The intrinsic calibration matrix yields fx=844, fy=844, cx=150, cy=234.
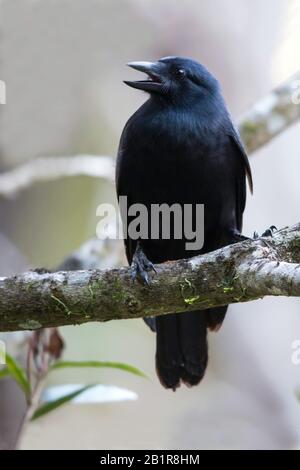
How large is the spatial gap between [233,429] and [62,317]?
3514 millimetres

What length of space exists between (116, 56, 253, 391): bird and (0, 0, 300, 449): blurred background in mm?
1772

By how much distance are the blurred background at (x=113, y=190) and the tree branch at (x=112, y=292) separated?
2488 mm

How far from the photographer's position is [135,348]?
673cm

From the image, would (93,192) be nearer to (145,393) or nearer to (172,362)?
(145,393)

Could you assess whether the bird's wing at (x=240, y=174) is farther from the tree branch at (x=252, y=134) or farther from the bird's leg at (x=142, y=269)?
the bird's leg at (x=142, y=269)

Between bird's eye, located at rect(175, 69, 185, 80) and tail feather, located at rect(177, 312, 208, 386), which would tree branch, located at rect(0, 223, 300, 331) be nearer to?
tail feather, located at rect(177, 312, 208, 386)

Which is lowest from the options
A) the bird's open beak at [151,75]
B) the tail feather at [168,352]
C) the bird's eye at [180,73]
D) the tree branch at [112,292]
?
the tree branch at [112,292]

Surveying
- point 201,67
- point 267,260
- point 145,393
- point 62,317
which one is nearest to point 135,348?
point 145,393

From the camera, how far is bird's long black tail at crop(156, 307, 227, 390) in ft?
13.9

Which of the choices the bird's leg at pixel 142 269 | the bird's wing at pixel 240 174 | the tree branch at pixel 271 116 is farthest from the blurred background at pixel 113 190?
the bird's leg at pixel 142 269

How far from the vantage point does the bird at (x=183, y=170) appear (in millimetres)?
3918

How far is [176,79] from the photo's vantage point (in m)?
4.21

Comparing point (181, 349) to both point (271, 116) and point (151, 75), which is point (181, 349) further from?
point (271, 116)

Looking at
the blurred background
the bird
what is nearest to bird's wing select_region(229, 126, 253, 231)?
the bird
